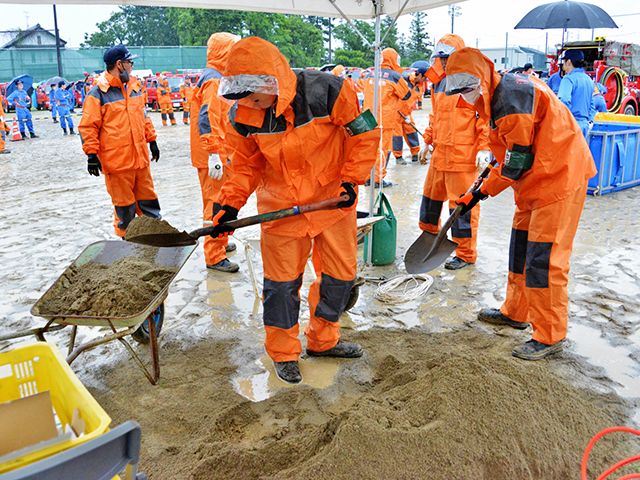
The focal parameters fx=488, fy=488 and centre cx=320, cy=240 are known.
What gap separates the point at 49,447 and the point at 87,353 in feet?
7.38

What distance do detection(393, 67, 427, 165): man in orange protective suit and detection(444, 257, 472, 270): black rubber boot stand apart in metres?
3.78

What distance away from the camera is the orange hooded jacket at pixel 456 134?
167 inches

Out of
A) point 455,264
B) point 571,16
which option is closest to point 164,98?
point 571,16

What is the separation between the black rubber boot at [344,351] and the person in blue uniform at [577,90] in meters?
5.29

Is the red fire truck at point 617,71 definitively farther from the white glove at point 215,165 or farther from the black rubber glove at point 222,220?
the black rubber glove at point 222,220

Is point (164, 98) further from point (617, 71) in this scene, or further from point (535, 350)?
point (535, 350)

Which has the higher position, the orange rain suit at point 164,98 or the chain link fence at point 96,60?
the chain link fence at point 96,60

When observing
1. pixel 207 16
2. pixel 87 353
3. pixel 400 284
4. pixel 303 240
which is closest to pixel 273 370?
pixel 303 240

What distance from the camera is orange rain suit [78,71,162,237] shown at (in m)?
4.25

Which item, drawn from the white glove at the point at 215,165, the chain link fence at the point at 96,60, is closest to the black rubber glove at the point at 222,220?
the white glove at the point at 215,165

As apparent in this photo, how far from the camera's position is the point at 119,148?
434 cm

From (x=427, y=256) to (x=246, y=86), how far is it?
6.00ft

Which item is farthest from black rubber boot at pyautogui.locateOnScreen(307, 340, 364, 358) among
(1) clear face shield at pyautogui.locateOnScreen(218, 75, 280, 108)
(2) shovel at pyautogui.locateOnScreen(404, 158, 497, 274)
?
(1) clear face shield at pyautogui.locateOnScreen(218, 75, 280, 108)

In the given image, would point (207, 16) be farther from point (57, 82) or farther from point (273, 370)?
point (273, 370)
